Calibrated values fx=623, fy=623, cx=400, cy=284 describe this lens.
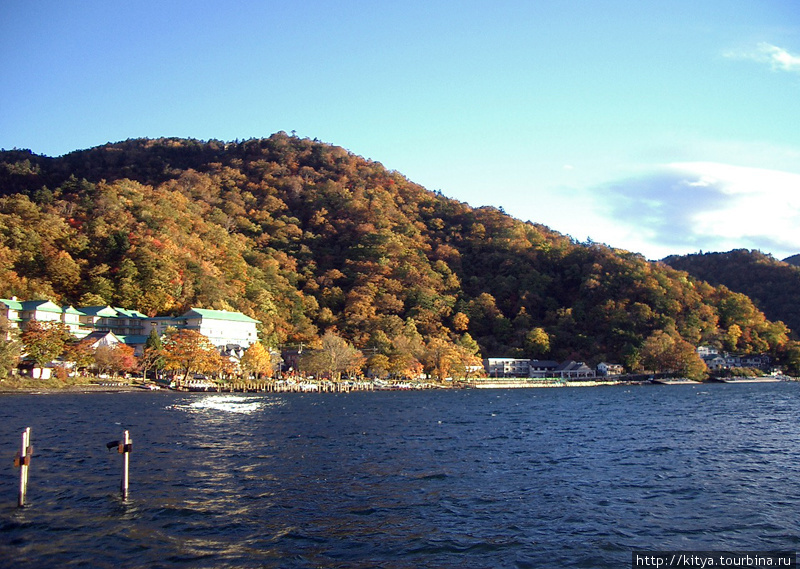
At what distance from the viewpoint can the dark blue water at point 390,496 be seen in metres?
12.1

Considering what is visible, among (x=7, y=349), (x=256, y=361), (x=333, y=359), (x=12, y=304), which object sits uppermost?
(x=12, y=304)

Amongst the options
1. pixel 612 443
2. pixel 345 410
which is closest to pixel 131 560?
pixel 612 443

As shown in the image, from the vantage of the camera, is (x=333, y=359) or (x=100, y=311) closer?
(x=100, y=311)

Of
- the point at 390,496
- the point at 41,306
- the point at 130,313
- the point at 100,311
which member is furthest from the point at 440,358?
the point at 390,496

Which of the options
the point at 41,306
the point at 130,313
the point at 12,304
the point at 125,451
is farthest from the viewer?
the point at 130,313

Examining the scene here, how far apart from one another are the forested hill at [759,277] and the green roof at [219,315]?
10094 centimetres

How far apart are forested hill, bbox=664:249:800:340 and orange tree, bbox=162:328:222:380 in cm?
10826

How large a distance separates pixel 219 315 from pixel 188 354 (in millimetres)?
16295

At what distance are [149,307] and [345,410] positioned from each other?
5073 cm

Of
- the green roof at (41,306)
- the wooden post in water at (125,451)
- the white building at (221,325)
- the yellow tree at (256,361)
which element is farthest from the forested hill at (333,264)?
the wooden post in water at (125,451)

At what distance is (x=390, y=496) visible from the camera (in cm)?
1644

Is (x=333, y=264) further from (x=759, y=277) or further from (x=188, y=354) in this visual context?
(x=759, y=277)

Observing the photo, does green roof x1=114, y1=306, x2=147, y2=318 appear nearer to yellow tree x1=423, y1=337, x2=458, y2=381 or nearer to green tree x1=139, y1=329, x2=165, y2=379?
green tree x1=139, y1=329, x2=165, y2=379

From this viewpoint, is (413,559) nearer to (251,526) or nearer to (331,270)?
(251,526)
